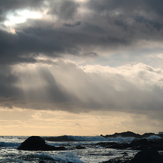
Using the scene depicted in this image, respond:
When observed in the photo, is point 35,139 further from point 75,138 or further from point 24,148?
point 75,138

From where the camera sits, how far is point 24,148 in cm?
4597

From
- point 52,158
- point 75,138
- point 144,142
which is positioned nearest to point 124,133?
point 75,138

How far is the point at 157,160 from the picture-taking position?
2036 cm

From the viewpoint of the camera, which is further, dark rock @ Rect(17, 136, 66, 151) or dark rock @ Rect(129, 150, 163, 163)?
dark rock @ Rect(17, 136, 66, 151)

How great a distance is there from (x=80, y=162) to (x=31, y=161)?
230 inches

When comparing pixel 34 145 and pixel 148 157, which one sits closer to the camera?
pixel 148 157

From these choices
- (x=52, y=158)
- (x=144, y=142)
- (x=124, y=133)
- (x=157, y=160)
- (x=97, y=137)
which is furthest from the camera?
(x=124, y=133)

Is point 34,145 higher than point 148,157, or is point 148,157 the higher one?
point 148,157

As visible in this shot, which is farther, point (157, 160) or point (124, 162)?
point (124, 162)

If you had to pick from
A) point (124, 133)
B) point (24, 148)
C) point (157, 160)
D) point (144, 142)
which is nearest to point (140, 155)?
point (157, 160)

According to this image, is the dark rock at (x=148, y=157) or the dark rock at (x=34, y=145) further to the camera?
the dark rock at (x=34, y=145)

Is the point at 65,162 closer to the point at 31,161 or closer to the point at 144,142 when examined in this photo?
the point at 31,161

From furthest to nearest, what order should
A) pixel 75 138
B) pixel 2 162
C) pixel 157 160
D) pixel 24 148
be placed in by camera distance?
pixel 75 138, pixel 24 148, pixel 2 162, pixel 157 160

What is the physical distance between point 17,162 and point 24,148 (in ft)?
68.3
